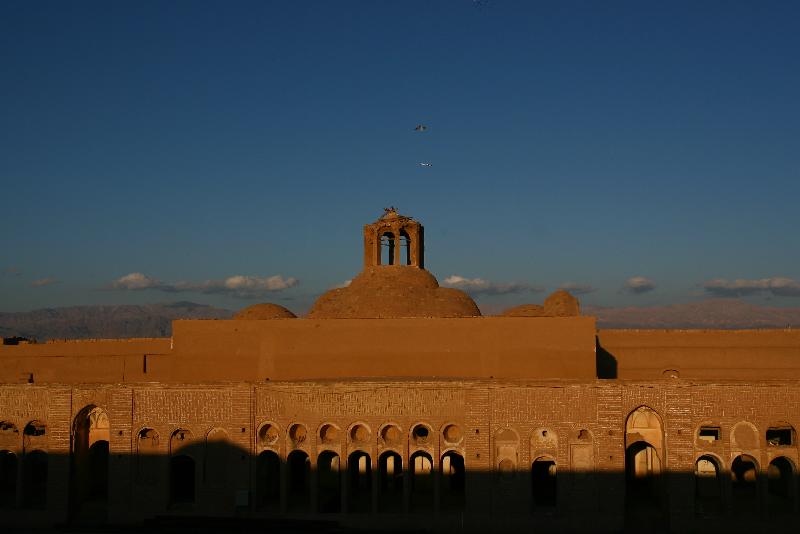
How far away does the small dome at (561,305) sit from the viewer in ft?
85.4

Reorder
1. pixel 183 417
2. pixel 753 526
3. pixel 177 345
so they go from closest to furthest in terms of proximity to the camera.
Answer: pixel 753 526 → pixel 183 417 → pixel 177 345

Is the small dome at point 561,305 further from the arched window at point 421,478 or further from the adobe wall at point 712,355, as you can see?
the arched window at point 421,478

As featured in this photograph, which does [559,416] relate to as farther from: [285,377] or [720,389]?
[285,377]

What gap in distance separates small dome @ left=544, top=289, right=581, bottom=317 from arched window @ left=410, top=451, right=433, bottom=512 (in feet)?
21.6

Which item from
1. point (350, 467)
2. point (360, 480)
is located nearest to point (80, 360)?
point (360, 480)

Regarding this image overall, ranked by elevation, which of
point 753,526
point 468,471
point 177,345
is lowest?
point 753,526

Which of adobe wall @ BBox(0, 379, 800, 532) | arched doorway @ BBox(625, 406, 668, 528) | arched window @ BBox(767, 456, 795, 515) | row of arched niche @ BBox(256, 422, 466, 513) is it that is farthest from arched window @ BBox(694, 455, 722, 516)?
row of arched niche @ BBox(256, 422, 466, 513)

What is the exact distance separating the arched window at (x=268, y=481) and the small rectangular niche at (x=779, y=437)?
554 inches

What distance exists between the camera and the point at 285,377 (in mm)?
23234

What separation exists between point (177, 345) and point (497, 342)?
997 cm

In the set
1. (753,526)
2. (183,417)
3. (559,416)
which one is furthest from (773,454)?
(183,417)

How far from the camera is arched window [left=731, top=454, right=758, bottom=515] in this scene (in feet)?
67.7

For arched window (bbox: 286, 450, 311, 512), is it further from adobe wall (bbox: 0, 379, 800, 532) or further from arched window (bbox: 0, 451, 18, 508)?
arched window (bbox: 0, 451, 18, 508)

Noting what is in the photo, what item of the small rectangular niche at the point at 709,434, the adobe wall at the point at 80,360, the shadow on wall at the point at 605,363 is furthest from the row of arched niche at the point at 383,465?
the adobe wall at the point at 80,360
